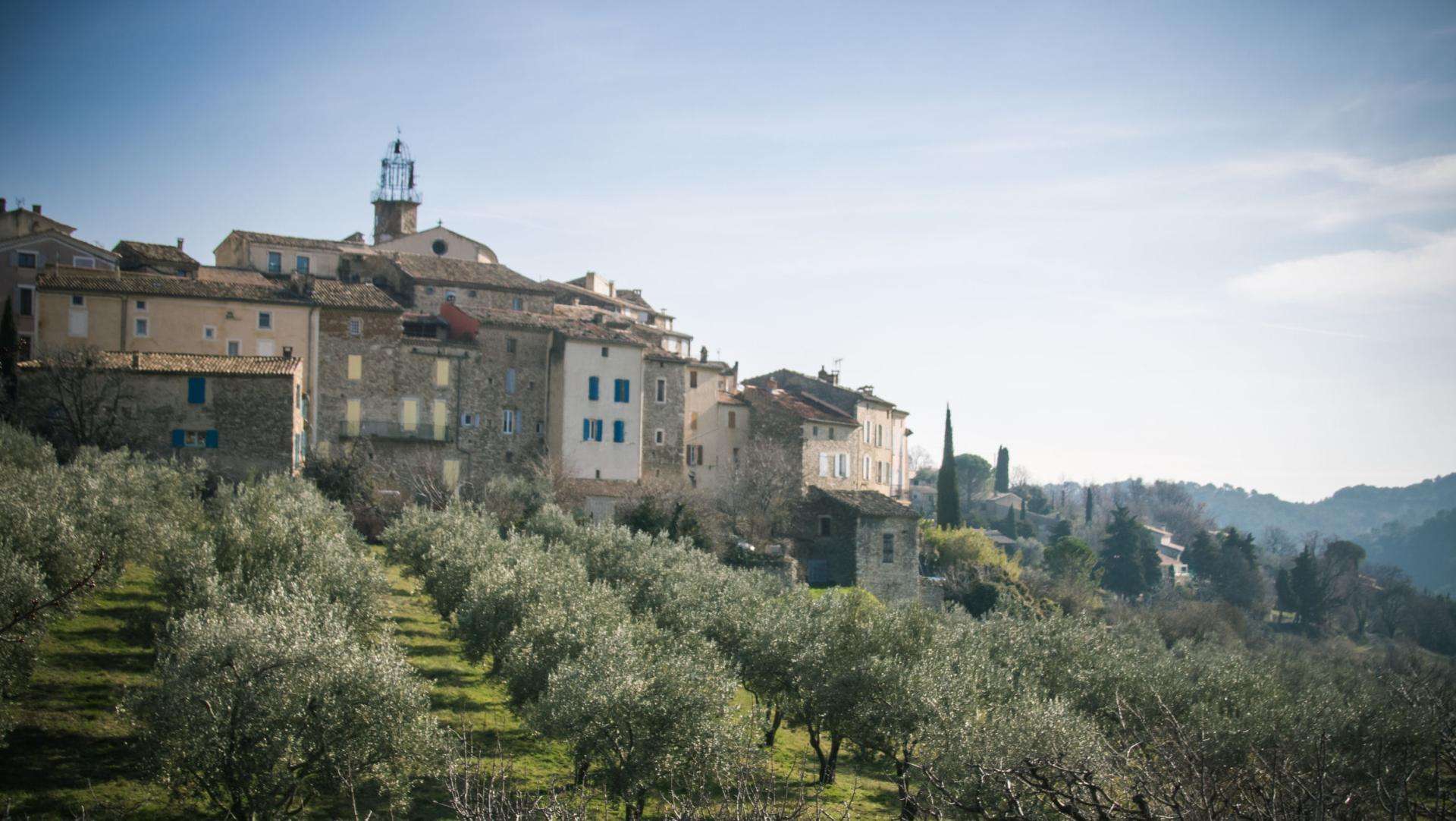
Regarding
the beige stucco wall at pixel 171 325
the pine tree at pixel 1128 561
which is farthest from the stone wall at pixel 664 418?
the pine tree at pixel 1128 561

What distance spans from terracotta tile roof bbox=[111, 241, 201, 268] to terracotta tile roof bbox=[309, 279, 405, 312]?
7.55 metres

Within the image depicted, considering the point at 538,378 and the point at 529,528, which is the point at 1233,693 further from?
the point at 538,378

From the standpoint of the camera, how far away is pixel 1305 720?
27656 mm

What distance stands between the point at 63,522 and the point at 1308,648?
64248 mm

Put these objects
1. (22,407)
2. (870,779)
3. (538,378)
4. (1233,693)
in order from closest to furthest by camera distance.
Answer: (870,779)
(1233,693)
(22,407)
(538,378)

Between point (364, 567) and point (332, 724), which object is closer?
point (332, 724)

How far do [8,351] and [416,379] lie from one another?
52.8ft

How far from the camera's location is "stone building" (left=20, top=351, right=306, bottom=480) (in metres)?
40.0

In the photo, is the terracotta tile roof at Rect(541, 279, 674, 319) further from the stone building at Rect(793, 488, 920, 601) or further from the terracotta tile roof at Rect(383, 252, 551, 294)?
the stone building at Rect(793, 488, 920, 601)

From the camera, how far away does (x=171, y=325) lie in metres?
45.7

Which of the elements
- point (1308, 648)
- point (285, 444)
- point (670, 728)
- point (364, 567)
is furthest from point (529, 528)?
point (1308, 648)

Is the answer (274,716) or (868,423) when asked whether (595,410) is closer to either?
(868,423)

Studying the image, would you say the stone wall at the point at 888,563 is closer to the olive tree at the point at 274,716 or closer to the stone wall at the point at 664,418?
the stone wall at the point at 664,418

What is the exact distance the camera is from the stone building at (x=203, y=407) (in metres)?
40.0
